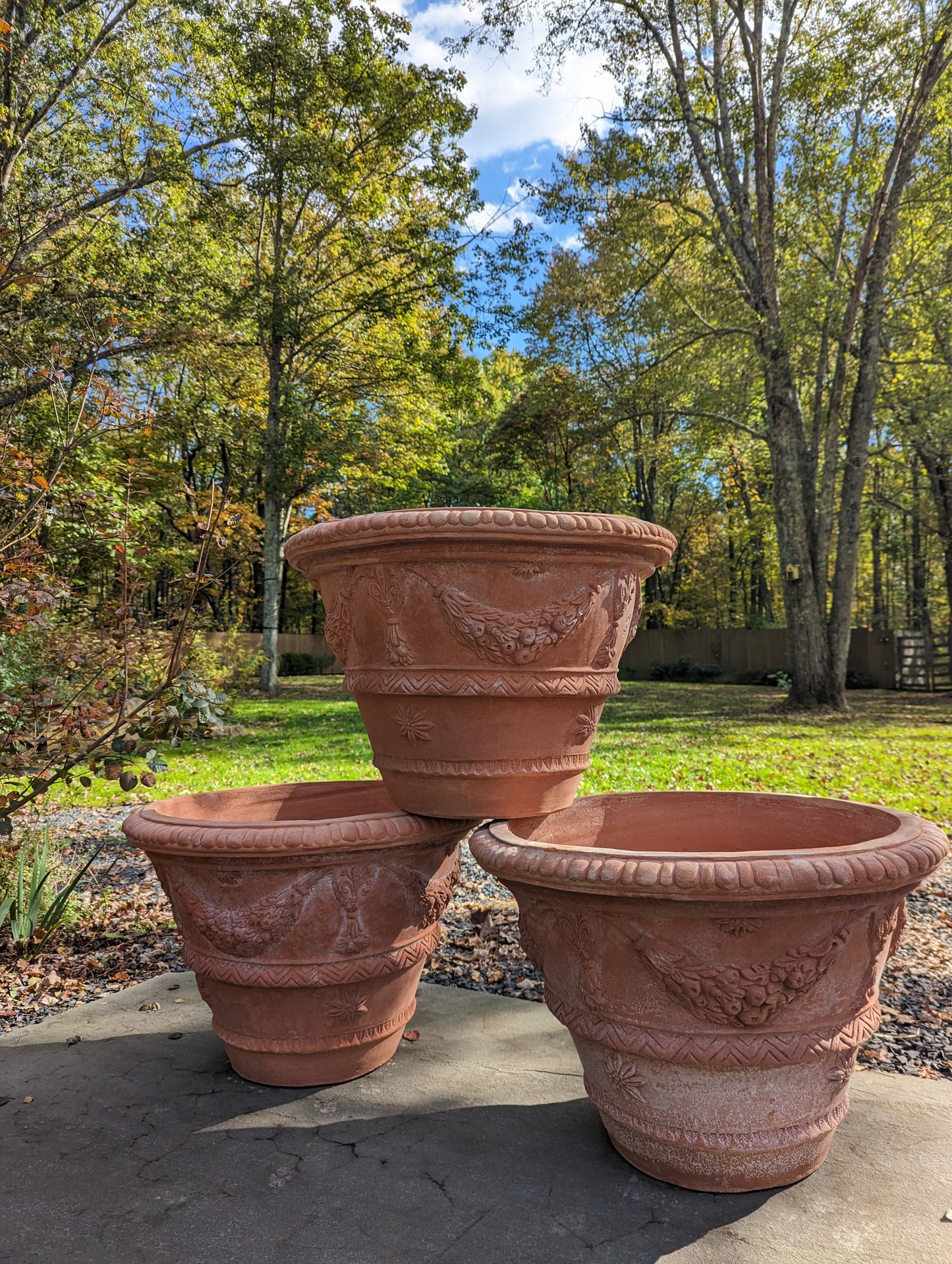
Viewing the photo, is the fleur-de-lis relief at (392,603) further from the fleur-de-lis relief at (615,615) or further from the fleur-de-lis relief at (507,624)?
the fleur-de-lis relief at (615,615)

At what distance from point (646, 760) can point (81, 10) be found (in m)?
12.6

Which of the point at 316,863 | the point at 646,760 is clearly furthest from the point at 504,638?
the point at 646,760

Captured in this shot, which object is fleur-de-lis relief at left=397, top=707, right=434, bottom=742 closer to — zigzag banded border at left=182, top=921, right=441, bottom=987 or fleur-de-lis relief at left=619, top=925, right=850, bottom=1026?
zigzag banded border at left=182, top=921, right=441, bottom=987

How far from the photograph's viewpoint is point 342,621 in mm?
2541

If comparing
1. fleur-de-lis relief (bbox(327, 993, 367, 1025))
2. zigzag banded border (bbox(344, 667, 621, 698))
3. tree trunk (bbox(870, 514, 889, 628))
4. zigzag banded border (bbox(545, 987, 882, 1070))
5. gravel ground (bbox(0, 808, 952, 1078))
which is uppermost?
tree trunk (bbox(870, 514, 889, 628))

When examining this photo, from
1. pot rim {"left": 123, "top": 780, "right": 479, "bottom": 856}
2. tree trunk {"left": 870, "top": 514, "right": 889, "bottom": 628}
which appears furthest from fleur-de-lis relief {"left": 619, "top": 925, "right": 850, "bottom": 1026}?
tree trunk {"left": 870, "top": 514, "right": 889, "bottom": 628}

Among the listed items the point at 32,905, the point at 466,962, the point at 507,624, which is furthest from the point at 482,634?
the point at 32,905

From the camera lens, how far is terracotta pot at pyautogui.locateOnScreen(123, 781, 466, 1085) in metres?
2.29

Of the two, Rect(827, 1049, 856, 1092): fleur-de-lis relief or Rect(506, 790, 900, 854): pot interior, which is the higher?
Rect(506, 790, 900, 854): pot interior

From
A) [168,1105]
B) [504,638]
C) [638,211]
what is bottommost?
[168,1105]

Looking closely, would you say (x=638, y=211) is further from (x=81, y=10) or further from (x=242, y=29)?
(x=81, y=10)

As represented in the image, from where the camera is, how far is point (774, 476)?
1334 cm

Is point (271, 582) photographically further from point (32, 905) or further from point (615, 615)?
point (615, 615)

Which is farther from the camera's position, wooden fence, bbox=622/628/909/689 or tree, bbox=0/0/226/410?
wooden fence, bbox=622/628/909/689
